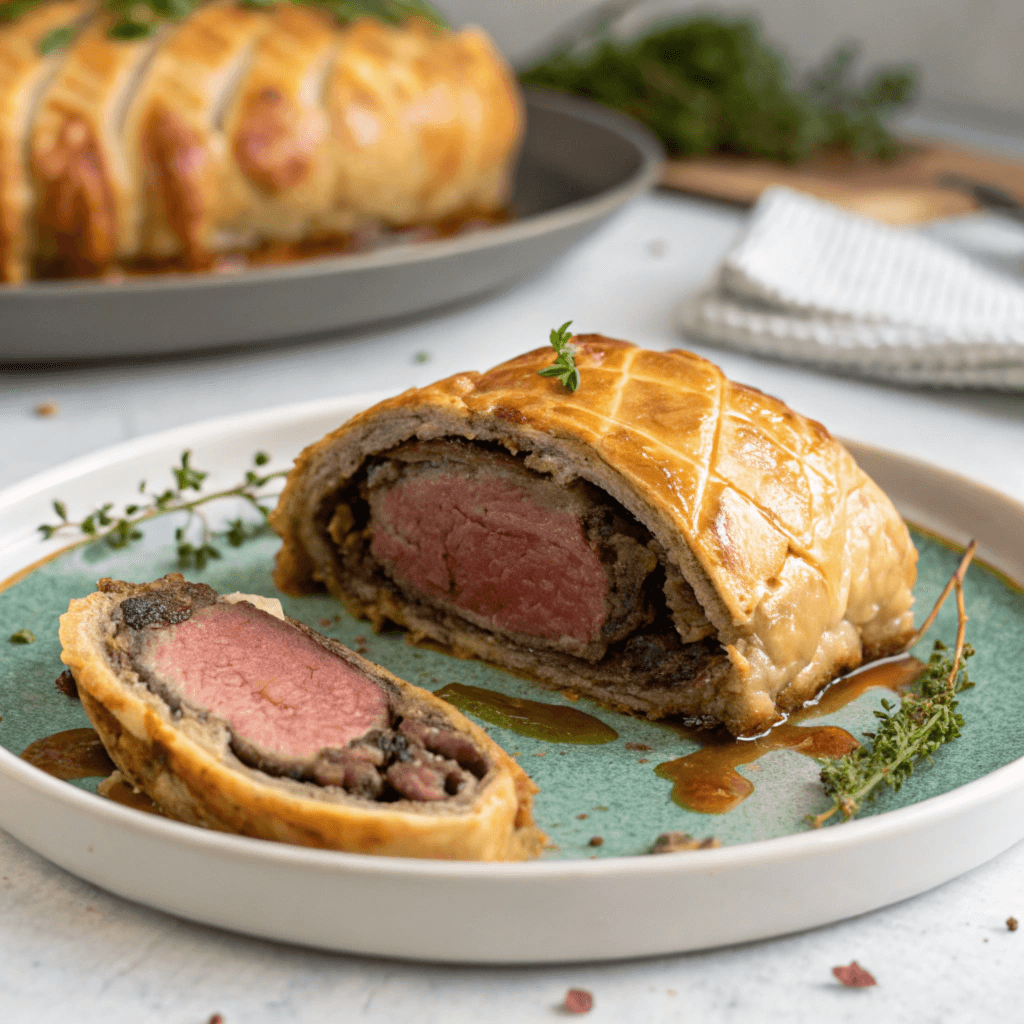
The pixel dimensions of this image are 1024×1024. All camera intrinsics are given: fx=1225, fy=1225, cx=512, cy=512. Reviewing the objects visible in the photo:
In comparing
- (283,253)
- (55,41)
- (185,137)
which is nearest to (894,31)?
(283,253)

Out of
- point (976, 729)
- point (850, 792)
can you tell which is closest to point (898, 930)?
point (850, 792)

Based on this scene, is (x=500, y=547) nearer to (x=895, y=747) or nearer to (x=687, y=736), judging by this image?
(x=687, y=736)

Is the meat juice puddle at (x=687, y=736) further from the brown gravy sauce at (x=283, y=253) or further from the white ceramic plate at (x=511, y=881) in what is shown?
the brown gravy sauce at (x=283, y=253)

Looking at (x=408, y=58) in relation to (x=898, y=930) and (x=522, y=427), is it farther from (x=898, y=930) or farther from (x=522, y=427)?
(x=898, y=930)

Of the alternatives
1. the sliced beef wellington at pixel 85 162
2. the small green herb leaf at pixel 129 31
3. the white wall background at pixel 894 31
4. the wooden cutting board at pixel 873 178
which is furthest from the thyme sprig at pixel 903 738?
the white wall background at pixel 894 31

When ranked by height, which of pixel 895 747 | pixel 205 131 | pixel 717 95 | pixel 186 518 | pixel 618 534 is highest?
pixel 717 95

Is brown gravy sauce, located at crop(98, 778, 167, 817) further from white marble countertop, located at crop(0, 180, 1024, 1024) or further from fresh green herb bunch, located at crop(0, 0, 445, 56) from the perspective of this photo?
fresh green herb bunch, located at crop(0, 0, 445, 56)
